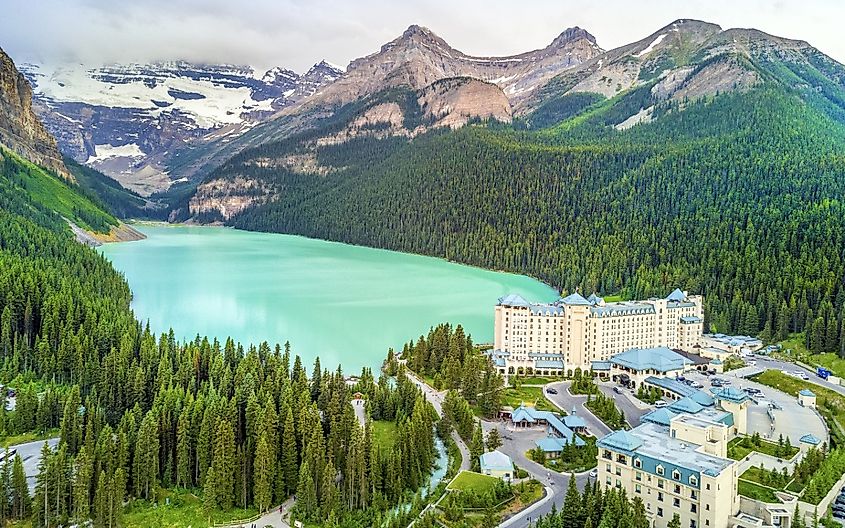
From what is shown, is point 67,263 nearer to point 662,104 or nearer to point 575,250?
point 575,250

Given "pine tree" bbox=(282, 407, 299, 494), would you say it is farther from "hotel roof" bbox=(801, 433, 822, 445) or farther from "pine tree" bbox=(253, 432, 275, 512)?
"hotel roof" bbox=(801, 433, 822, 445)

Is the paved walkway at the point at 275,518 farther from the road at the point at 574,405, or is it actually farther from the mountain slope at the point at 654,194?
the mountain slope at the point at 654,194

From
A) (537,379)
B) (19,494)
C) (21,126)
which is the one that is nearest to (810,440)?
(537,379)

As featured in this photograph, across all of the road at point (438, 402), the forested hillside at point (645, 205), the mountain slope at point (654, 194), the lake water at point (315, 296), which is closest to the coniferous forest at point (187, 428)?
the road at point (438, 402)

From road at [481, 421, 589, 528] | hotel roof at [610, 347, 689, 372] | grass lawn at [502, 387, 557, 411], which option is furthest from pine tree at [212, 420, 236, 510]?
hotel roof at [610, 347, 689, 372]

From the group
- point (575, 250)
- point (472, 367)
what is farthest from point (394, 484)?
point (575, 250)

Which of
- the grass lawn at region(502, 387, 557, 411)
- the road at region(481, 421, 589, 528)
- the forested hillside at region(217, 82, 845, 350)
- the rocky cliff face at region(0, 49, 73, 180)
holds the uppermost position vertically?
the rocky cliff face at region(0, 49, 73, 180)
